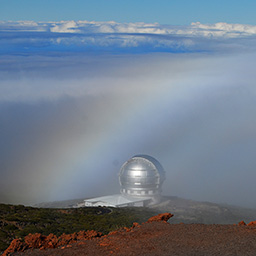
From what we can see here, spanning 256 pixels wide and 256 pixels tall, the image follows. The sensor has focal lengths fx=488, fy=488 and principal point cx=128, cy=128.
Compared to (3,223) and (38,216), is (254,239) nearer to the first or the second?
(3,223)

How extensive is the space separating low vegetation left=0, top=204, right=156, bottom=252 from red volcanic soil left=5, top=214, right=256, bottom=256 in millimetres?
8631

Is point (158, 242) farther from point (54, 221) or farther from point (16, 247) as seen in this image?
point (54, 221)

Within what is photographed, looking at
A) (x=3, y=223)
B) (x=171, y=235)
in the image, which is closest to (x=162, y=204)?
(x=3, y=223)

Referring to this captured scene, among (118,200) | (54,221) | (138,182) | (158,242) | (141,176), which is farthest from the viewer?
(138,182)

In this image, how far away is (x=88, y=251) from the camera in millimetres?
12031

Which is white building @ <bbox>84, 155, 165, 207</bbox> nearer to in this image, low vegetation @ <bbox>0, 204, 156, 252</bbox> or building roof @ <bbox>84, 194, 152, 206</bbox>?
building roof @ <bbox>84, 194, 152, 206</bbox>

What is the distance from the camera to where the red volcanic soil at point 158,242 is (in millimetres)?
11797

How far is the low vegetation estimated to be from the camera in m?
28.0

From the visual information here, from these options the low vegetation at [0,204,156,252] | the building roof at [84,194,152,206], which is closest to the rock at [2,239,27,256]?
the low vegetation at [0,204,156,252]

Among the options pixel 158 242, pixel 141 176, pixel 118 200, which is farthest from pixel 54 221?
pixel 158 242

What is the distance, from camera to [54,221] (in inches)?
1369

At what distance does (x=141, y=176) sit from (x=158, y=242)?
4064 cm

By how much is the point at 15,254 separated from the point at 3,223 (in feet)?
61.6

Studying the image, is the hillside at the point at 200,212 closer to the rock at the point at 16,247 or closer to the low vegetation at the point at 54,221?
the low vegetation at the point at 54,221
